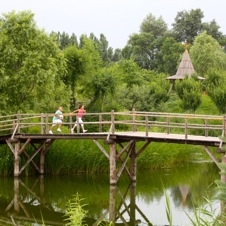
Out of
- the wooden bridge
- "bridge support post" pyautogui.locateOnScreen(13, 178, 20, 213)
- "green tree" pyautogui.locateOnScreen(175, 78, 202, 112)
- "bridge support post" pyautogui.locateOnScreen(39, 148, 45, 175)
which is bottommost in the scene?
"bridge support post" pyautogui.locateOnScreen(13, 178, 20, 213)

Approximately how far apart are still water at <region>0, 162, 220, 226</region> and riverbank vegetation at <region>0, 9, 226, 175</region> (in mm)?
911

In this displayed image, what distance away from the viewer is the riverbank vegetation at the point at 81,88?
2811 cm

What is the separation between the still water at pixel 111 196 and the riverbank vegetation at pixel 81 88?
91 centimetres

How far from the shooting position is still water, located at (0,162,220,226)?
19.7 m

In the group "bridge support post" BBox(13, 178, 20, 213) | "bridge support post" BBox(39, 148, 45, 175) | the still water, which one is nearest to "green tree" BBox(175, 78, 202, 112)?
the still water

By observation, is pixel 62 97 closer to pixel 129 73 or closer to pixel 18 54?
pixel 18 54

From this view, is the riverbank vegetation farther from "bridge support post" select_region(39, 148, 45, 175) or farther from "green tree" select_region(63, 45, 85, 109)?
"bridge support post" select_region(39, 148, 45, 175)

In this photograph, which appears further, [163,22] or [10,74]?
[163,22]

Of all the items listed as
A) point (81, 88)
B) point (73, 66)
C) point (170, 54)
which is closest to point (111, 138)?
point (73, 66)

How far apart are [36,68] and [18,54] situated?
1182mm

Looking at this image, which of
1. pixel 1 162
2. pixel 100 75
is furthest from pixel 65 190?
pixel 100 75

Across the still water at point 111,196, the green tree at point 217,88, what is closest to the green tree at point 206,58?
the green tree at point 217,88

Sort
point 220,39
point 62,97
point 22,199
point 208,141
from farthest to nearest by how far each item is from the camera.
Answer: point 220,39, point 62,97, point 22,199, point 208,141

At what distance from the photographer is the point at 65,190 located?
24.7 m
